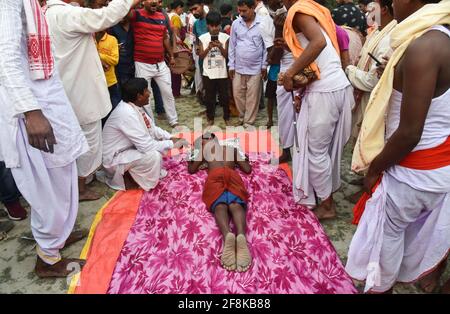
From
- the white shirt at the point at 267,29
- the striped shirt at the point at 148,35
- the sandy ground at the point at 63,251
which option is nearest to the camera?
the sandy ground at the point at 63,251

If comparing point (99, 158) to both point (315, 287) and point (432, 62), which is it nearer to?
point (315, 287)

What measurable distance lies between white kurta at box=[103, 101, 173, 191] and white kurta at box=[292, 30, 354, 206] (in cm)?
150

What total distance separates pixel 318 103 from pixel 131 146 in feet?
6.55

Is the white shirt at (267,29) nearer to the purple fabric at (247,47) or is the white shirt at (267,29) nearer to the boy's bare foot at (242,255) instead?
the purple fabric at (247,47)

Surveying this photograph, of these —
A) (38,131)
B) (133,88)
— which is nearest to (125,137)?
(133,88)

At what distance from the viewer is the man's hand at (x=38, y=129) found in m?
1.85

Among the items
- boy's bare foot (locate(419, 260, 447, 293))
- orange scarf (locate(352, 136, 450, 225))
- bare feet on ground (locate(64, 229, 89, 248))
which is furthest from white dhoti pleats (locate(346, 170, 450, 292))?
bare feet on ground (locate(64, 229, 89, 248))

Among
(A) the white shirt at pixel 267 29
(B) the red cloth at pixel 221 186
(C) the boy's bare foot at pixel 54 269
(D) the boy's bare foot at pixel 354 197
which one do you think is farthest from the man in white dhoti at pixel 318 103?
(A) the white shirt at pixel 267 29

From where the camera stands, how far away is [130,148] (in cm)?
355


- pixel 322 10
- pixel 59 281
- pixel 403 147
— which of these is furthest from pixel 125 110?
pixel 403 147

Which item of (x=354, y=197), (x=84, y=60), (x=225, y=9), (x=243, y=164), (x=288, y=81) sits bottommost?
(x=354, y=197)

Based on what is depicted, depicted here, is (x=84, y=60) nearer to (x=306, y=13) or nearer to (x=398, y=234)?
(x=306, y=13)

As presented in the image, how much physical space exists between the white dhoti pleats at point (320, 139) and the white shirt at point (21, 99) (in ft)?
5.99

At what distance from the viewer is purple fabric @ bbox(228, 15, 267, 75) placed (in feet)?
16.5
